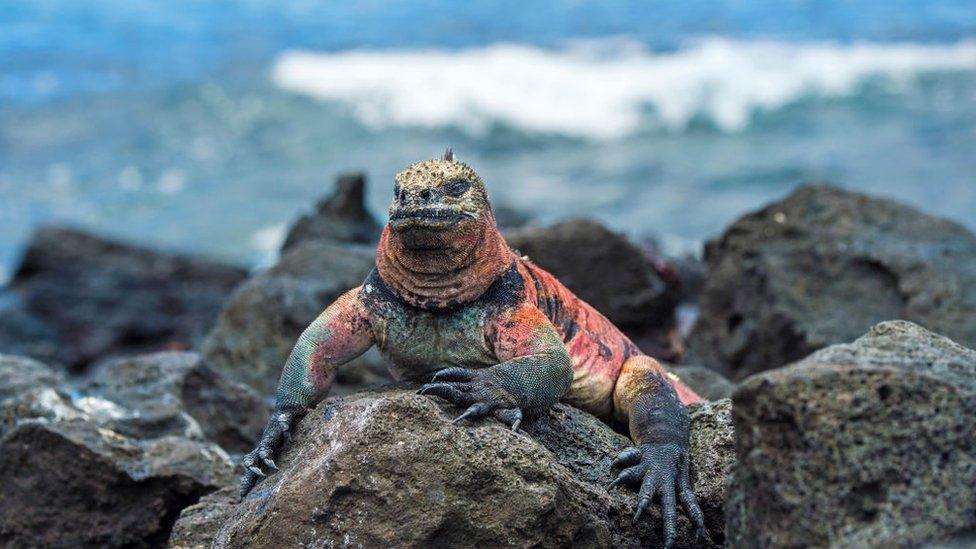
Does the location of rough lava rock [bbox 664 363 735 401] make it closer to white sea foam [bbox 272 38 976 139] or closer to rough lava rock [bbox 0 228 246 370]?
rough lava rock [bbox 0 228 246 370]

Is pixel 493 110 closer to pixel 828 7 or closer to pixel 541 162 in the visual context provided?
pixel 541 162

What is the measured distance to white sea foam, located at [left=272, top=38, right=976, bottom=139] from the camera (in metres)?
27.1

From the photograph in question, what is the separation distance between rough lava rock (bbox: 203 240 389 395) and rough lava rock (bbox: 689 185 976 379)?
2.70 metres

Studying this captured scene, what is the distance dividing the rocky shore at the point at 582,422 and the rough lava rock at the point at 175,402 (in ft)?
0.04

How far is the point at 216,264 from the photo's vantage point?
53.4ft

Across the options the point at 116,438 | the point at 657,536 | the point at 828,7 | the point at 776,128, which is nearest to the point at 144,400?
the point at 116,438

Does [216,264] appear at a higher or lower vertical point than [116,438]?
lower

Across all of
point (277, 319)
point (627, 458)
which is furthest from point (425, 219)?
→ point (277, 319)

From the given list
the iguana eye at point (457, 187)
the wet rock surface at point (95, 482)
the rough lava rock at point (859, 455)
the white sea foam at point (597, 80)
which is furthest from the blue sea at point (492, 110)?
the rough lava rock at point (859, 455)

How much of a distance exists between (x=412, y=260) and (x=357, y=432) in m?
0.87

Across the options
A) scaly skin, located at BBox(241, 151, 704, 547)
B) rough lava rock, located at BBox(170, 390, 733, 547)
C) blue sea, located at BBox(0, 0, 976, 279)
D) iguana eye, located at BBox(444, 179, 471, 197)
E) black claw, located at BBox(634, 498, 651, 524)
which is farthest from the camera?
blue sea, located at BBox(0, 0, 976, 279)

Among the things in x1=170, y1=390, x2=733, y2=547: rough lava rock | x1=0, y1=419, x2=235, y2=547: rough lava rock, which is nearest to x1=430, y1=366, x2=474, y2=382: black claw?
x1=170, y1=390, x2=733, y2=547: rough lava rock

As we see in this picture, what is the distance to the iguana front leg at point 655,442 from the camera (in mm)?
4598

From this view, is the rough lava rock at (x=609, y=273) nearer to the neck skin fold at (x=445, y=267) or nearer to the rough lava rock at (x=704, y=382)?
the rough lava rock at (x=704, y=382)
